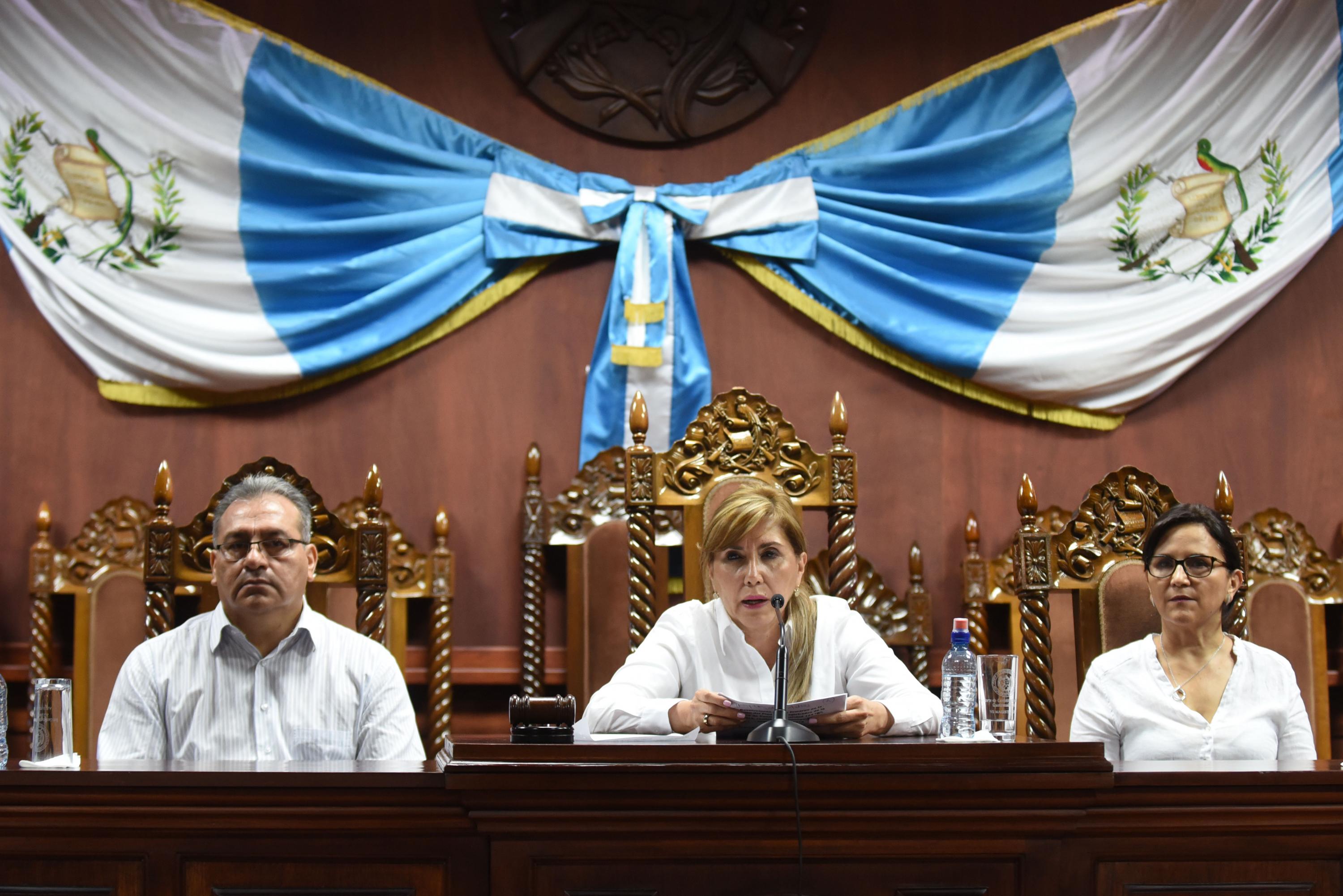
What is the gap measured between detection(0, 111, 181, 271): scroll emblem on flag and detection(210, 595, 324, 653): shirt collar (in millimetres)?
1857

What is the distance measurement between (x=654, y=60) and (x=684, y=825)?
301cm

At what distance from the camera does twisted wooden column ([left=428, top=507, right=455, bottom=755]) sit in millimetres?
3594

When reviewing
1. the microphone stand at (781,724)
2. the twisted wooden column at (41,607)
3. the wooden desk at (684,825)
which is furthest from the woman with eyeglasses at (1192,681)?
the twisted wooden column at (41,607)

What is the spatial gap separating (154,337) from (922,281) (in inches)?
93.6

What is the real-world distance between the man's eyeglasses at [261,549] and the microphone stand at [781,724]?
3.43ft

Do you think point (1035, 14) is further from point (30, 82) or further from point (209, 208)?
point (30, 82)

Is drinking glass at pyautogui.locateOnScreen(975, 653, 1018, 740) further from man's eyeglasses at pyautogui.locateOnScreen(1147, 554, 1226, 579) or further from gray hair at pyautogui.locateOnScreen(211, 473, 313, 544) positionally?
gray hair at pyautogui.locateOnScreen(211, 473, 313, 544)

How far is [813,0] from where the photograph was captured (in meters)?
4.09

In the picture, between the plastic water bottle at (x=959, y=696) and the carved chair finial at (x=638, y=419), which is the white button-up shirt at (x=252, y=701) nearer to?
the carved chair finial at (x=638, y=419)

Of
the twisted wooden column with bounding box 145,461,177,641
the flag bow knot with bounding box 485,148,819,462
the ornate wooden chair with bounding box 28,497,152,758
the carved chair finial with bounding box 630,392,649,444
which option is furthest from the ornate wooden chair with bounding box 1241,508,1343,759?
the ornate wooden chair with bounding box 28,497,152,758

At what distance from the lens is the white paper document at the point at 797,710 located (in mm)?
1832

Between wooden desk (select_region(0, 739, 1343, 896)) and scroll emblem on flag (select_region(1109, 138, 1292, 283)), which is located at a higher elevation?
scroll emblem on flag (select_region(1109, 138, 1292, 283))

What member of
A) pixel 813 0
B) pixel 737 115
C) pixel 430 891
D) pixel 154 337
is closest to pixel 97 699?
pixel 154 337

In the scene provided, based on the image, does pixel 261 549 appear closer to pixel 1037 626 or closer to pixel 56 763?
pixel 56 763
